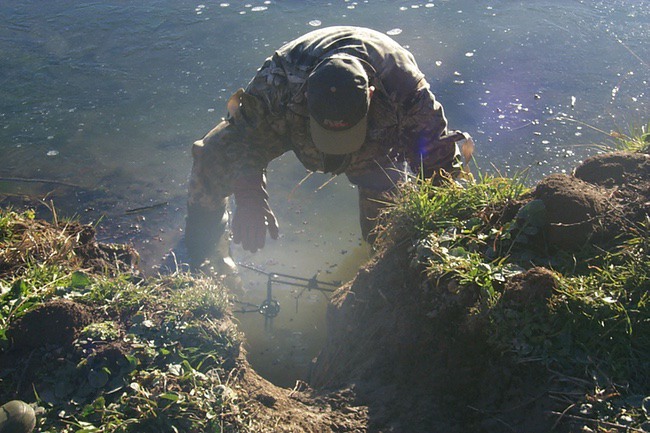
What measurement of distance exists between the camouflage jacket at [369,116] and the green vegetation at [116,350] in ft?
4.34

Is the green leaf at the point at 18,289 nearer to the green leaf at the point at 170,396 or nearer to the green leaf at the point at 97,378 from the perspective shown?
the green leaf at the point at 97,378

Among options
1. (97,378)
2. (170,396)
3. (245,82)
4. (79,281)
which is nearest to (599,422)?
(170,396)

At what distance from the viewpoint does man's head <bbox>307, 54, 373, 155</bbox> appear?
3148 mm

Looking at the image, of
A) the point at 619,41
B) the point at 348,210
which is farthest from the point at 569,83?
the point at 348,210

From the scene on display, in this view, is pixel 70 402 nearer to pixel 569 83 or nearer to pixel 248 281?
pixel 248 281

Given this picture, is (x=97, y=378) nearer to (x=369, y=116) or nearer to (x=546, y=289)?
(x=546, y=289)

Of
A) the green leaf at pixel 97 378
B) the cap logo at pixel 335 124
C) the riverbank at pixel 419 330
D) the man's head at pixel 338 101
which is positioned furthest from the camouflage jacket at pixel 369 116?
the green leaf at pixel 97 378

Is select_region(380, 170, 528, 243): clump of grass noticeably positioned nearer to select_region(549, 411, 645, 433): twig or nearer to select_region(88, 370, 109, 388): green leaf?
select_region(549, 411, 645, 433): twig

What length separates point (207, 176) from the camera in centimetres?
414

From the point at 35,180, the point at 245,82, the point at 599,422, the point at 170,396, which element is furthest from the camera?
the point at 245,82

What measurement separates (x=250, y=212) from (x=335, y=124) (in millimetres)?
948

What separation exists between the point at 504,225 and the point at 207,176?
2.36m

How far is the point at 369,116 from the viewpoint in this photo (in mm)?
3535

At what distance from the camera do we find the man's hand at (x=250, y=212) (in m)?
3.82
